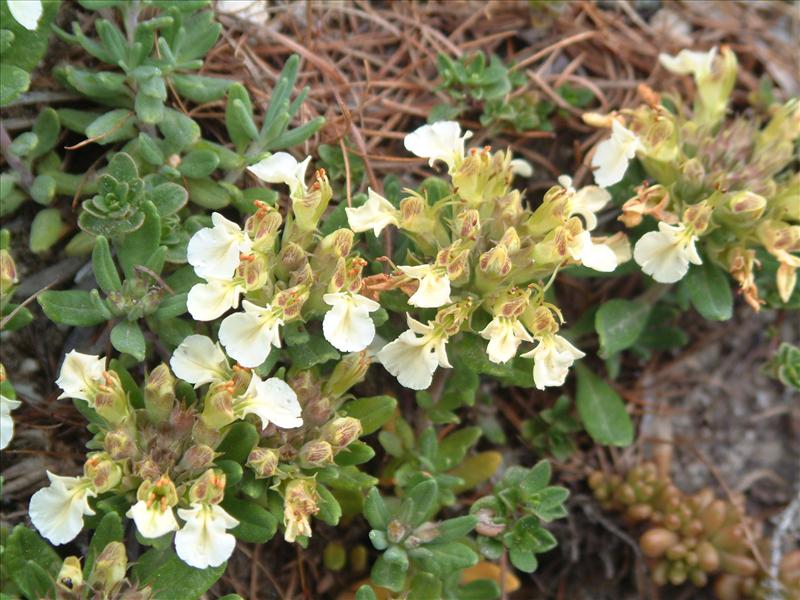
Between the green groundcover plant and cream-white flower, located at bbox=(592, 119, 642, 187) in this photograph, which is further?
cream-white flower, located at bbox=(592, 119, 642, 187)

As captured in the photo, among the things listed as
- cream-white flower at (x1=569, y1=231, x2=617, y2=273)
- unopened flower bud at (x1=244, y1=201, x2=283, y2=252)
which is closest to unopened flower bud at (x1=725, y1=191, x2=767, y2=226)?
cream-white flower at (x1=569, y1=231, x2=617, y2=273)

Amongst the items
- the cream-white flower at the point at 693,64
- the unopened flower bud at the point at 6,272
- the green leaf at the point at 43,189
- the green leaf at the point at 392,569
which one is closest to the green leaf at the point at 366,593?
the green leaf at the point at 392,569

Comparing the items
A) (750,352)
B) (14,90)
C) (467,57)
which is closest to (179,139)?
(14,90)

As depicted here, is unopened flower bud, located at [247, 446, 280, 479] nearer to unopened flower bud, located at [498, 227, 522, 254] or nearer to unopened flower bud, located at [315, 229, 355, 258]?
unopened flower bud, located at [315, 229, 355, 258]

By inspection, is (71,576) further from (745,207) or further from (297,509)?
(745,207)

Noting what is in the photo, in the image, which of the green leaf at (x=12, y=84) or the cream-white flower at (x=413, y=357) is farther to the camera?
the green leaf at (x=12, y=84)

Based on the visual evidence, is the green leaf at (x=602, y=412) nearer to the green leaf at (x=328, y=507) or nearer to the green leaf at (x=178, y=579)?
the green leaf at (x=328, y=507)
